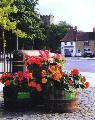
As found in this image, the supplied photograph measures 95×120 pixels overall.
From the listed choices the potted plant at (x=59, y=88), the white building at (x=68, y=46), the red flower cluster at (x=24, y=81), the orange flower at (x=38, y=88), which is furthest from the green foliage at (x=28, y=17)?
the white building at (x=68, y=46)

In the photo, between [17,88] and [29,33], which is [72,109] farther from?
[29,33]

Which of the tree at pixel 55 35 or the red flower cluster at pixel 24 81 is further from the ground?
the tree at pixel 55 35

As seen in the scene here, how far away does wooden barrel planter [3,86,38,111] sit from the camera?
10844mm

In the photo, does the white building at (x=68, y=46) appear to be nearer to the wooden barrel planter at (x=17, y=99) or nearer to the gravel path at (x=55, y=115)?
the gravel path at (x=55, y=115)

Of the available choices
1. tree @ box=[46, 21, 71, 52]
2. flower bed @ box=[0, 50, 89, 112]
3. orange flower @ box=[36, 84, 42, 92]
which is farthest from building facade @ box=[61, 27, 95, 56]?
orange flower @ box=[36, 84, 42, 92]

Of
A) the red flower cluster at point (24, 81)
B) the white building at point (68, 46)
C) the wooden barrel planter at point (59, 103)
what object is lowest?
the wooden barrel planter at point (59, 103)

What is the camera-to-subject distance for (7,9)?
1916 cm

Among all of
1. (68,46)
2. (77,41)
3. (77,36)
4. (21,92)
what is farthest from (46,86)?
(77,36)

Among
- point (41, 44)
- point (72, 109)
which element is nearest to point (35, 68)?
point (72, 109)

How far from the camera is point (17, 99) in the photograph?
10859 millimetres

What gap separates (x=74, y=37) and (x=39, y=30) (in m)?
65.5

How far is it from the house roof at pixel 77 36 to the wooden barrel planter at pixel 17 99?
346 feet

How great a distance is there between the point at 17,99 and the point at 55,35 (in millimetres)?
113127

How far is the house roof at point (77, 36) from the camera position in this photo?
116 meters
